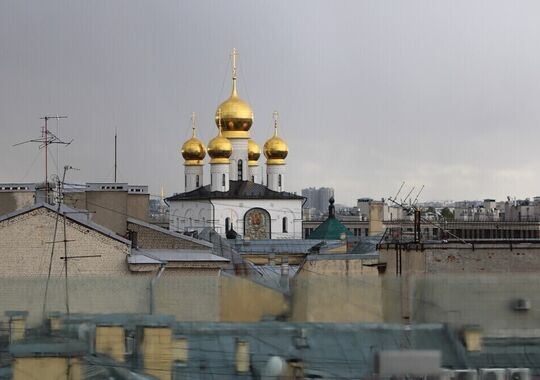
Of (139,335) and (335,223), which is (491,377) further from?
(335,223)

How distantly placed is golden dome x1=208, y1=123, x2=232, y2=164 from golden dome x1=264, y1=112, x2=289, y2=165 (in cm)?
392

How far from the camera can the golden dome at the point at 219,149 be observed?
6744 cm

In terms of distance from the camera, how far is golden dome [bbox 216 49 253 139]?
69062 millimetres

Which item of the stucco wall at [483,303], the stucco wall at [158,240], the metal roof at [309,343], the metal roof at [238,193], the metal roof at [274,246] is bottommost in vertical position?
the metal roof at [309,343]

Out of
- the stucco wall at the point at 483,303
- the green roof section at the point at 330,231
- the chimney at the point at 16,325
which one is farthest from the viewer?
the green roof section at the point at 330,231

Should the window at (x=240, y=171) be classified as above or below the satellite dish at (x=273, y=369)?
above

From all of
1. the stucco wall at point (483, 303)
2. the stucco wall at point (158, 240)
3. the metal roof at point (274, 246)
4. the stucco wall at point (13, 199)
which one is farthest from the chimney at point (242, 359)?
the metal roof at point (274, 246)

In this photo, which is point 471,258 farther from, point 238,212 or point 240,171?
point 240,171

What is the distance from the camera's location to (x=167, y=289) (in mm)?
11828

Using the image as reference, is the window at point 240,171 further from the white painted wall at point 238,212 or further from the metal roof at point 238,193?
the white painted wall at point 238,212

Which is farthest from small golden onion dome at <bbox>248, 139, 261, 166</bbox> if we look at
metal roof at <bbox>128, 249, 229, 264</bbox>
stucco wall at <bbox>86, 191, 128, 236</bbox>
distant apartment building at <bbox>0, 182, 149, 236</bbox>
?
metal roof at <bbox>128, 249, 229, 264</bbox>

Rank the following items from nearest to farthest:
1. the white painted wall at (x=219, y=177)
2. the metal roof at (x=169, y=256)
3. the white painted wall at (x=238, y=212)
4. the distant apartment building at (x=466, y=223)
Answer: the metal roof at (x=169, y=256)
the distant apartment building at (x=466, y=223)
the white painted wall at (x=219, y=177)
the white painted wall at (x=238, y=212)

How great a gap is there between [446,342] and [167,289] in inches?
94.2

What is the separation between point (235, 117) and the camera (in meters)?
69.1
